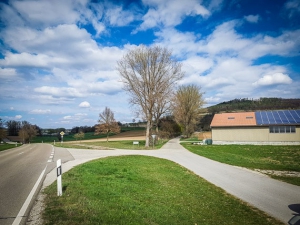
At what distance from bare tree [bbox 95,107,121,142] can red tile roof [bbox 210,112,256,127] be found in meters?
27.6

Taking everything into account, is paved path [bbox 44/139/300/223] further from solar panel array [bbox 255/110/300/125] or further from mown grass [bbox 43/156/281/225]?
solar panel array [bbox 255/110/300/125]

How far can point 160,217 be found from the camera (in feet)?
16.8

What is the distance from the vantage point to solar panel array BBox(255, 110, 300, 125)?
1266 inches

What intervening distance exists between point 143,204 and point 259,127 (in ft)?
110

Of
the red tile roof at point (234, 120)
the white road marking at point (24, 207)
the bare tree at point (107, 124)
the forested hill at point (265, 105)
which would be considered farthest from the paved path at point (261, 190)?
the forested hill at point (265, 105)

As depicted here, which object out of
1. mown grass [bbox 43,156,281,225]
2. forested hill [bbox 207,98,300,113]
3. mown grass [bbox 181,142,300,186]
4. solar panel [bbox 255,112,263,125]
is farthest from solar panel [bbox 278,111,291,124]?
forested hill [bbox 207,98,300,113]

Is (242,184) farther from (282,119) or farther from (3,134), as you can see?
(3,134)

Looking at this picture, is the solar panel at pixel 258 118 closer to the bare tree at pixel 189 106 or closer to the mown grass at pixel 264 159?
the mown grass at pixel 264 159

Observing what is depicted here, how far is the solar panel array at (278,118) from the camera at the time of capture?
105ft

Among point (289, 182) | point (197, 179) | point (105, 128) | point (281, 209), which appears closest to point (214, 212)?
point (281, 209)

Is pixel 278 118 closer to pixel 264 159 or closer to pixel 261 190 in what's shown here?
pixel 264 159

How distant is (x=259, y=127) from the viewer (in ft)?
110

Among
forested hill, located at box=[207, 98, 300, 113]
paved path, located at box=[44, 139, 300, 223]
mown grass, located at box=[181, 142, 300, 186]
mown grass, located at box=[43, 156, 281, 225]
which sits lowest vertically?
mown grass, located at box=[181, 142, 300, 186]

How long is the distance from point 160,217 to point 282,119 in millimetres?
35834
